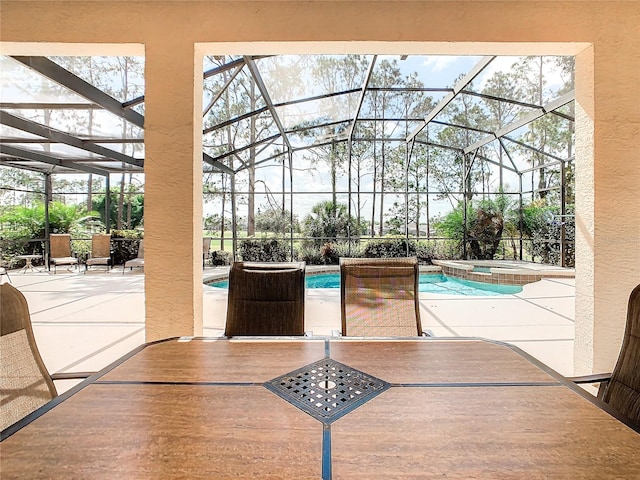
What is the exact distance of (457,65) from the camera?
17.5 ft

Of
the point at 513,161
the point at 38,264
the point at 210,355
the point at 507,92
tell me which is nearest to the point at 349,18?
the point at 210,355

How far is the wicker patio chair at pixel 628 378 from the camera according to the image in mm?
1264

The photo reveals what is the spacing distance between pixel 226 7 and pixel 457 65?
13.4 ft

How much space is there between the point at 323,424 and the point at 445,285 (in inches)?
326

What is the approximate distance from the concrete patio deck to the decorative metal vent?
233 centimetres

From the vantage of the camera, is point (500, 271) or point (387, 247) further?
point (387, 247)

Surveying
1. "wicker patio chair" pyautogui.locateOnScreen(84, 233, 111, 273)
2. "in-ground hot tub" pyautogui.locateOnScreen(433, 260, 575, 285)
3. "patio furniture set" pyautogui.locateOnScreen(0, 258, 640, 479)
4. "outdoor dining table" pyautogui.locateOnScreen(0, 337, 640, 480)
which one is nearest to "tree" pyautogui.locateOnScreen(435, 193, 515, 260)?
"in-ground hot tub" pyautogui.locateOnScreen(433, 260, 575, 285)

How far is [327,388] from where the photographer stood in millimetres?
1190

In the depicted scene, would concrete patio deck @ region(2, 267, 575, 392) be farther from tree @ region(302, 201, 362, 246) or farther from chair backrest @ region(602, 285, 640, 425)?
tree @ region(302, 201, 362, 246)

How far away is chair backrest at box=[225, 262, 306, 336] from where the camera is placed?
2.11m

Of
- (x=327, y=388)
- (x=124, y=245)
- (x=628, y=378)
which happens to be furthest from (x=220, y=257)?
(x=628, y=378)

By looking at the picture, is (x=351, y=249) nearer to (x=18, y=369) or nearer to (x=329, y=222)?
(x=329, y=222)

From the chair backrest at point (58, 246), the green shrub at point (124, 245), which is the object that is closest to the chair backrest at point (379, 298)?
the chair backrest at point (58, 246)

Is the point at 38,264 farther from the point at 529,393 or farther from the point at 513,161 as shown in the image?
the point at 513,161
